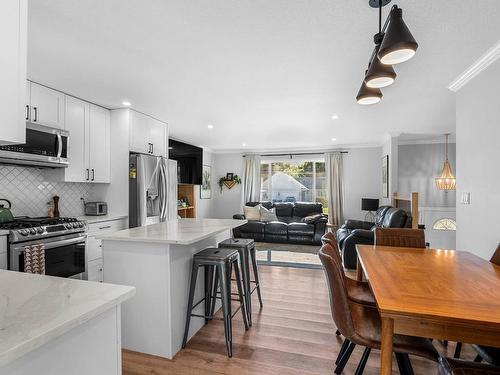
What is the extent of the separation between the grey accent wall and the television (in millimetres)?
5049

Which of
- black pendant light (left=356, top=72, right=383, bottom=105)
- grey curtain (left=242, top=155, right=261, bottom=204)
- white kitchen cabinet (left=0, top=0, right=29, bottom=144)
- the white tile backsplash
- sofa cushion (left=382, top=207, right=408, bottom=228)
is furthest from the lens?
grey curtain (left=242, top=155, right=261, bottom=204)

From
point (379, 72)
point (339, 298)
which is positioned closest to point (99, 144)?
point (379, 72)

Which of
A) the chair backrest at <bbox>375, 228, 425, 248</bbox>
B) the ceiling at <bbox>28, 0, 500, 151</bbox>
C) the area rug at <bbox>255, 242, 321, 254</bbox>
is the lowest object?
the area rug at <bbox>255, 242, 321, 254</bbox>

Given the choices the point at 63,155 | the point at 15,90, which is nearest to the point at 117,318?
the point at 15,90

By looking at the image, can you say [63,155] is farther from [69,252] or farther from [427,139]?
[427,139]

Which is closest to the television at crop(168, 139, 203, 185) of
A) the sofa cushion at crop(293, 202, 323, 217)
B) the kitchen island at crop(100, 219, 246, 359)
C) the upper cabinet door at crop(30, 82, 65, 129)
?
the sofa cushion at crop(293, 202, 323, 217)

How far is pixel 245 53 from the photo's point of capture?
2.38m

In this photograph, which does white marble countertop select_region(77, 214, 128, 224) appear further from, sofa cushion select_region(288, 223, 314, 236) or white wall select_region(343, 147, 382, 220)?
white wall select_region(343, 147, 382, 220)

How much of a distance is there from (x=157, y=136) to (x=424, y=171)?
20.1ft

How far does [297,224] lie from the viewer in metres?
6.50

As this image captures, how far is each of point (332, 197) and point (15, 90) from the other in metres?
7.11

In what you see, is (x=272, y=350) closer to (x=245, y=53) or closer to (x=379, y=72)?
(x=379, y=72)

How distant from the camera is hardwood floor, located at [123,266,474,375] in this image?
1914mm

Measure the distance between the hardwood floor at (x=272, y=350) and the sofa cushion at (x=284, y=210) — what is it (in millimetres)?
4283
